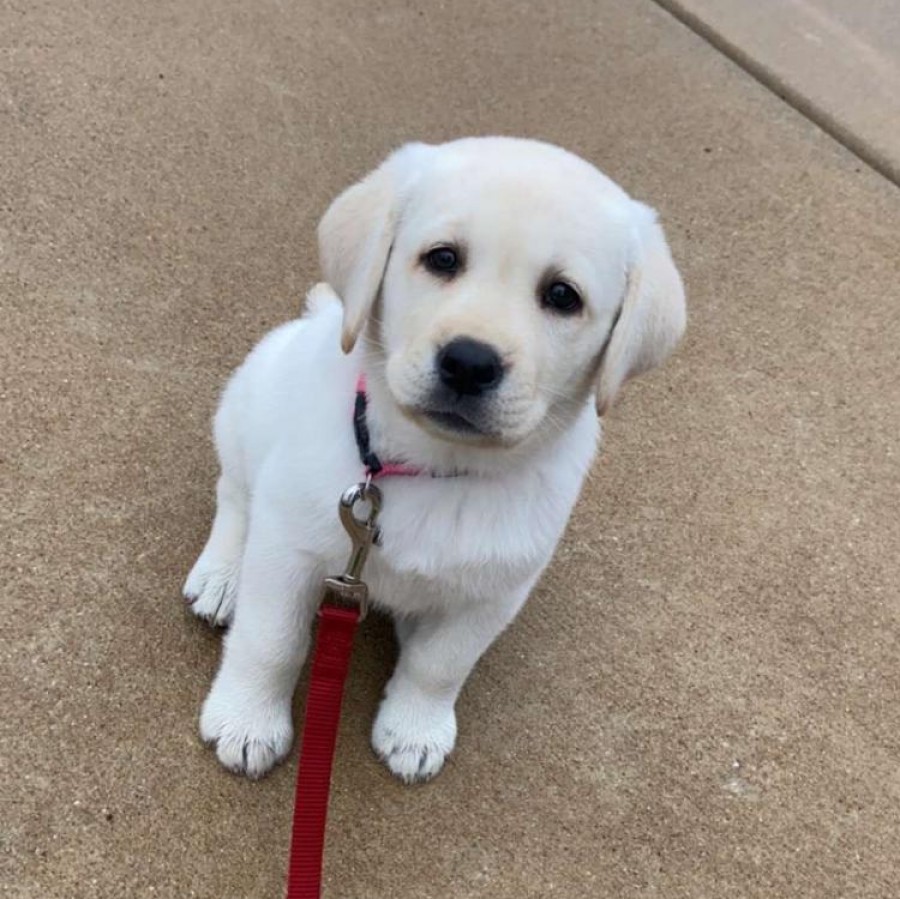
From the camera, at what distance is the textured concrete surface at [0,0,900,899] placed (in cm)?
238

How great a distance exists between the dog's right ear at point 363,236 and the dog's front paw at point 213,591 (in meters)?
0.84

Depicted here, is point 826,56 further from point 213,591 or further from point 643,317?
point 213,591

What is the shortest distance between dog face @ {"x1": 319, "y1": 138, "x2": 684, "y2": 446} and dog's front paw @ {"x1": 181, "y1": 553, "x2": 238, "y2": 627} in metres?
0.82

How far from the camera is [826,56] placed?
17.4 feet

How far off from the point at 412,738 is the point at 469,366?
1.04 metres

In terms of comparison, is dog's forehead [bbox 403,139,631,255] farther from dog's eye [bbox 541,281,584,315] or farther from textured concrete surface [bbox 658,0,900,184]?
textured concrete surface [bbox 658,0,900,184]

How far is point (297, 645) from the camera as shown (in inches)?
91.9

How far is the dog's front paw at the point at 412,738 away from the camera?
96.5 inches

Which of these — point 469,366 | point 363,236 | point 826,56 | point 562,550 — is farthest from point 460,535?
point 826,56

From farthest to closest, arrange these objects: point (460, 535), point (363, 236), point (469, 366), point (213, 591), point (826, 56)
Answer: point (826, 56), point (213, 591), point (460, 535), point (363, 236), point (469, 366)

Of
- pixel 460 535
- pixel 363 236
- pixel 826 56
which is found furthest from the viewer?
pixel 826 56

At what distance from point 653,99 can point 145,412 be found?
279 centimetres

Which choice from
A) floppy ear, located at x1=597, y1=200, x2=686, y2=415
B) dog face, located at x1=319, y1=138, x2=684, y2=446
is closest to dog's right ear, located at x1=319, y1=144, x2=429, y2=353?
dog face, located at x1=319, y1=138, x2=684, y2=446

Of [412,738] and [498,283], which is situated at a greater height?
[498,283]
